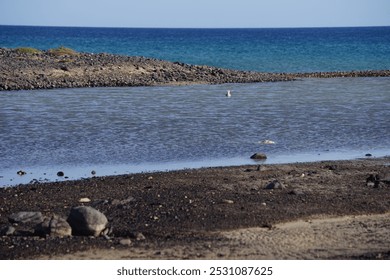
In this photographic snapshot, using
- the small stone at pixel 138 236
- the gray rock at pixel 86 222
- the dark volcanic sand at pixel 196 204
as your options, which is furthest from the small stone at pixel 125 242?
the gray rock at pixel 86 222

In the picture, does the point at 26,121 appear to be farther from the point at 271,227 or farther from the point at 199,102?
the point at 271,227

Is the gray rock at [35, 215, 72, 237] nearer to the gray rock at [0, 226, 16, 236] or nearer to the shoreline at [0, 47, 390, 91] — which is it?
the gray rock at [0, 226, 16, 236]

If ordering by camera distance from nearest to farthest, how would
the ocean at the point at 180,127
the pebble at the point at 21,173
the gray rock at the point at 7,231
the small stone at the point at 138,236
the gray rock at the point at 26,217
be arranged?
1. the small stone at the point at 138,236
2. the gray rock at the point at 7,231
3. the gray rock at the point at 26,217
4. the pebble at the point at 21,173
5. the ocean at the point at 180,127

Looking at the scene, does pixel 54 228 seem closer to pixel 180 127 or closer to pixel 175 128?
pixel 175 128

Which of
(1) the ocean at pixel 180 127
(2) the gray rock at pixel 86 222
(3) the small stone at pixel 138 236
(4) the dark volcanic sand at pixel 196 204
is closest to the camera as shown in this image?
(4) the dark volcanic sand at pixel 196 204

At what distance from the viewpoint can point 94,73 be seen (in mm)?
35250

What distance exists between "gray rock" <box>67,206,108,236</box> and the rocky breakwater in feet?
71.1

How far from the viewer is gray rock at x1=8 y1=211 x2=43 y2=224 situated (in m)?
10.9

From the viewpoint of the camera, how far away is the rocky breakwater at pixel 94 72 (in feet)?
109

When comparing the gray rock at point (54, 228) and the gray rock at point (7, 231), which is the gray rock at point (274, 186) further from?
the gray rock at point (7, 231)

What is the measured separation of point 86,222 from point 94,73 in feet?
83.3

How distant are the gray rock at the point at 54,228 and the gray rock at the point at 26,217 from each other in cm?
50

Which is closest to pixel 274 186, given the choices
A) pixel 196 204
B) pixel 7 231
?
pixel 196 204
